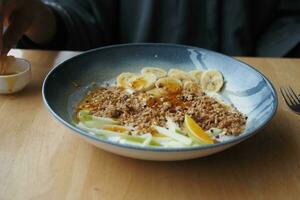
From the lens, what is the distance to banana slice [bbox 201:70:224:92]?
0.86m

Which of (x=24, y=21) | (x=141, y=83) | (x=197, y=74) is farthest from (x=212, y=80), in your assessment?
(x=24, y=21)

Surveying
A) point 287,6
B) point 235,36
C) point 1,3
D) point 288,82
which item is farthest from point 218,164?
point 287,6

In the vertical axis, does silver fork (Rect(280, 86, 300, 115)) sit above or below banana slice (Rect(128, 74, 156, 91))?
above

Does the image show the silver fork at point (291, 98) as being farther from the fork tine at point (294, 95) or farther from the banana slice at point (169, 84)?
the banana slice at point (169, 84)

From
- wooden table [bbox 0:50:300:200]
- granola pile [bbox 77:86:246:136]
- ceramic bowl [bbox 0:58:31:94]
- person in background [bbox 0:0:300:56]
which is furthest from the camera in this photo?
person in background [bbox 0:0:300:56]

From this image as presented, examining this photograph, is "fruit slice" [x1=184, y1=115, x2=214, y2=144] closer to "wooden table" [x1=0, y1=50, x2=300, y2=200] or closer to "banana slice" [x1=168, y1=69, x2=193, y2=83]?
"wooden table" [x1=0, y1=50, x2=300, y2=200]

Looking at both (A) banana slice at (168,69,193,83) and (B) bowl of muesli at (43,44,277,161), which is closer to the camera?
(B) bowl of muesli at (43,44,277,161)

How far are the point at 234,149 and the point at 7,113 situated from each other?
411mm

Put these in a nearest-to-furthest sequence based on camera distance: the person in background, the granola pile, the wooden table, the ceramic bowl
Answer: the wooden table < the granola pile < the ceramic bowl < the person in background

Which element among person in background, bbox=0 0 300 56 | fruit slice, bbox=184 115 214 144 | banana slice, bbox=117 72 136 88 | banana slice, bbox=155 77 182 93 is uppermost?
fruit slice, bbox=184 115 214 144

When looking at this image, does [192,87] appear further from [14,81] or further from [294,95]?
[14,81]

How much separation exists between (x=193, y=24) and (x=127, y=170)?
2.68 ft

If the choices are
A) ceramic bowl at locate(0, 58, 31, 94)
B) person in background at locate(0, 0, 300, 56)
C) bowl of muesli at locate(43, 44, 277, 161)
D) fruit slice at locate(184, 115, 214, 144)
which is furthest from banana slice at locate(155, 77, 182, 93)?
person in background at locate(0, 0, 300, 56)

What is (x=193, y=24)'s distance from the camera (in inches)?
53.4
